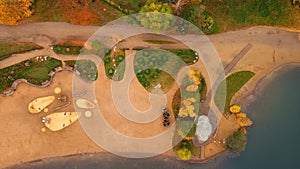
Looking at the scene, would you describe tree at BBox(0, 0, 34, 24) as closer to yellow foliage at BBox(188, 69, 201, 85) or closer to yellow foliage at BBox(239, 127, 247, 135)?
yellow foliage at BBox(188, 69, 201, 85)

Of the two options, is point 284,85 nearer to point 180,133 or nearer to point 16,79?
point 180,133

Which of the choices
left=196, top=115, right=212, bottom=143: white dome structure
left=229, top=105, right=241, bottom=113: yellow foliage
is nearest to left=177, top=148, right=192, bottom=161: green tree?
left=196, top=115, right=212, bottom=143: white dome structure

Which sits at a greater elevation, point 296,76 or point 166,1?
point 166,1

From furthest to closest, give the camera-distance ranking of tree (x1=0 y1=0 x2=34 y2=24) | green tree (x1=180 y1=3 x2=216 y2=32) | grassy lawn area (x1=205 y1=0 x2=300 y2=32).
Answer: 1. grassy lawn area (x1=205 y1=0 x2=300 y2=32)
2. green tree (x1=180 y1=3 x2=216 y2=32)
3. tree (x1=0 y1=0 x2=34 y2=24)

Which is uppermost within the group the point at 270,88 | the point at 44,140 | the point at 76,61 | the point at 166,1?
the point at 166,1

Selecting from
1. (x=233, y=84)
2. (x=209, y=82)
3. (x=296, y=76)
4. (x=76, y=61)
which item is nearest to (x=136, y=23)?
(x=76, y=61)
